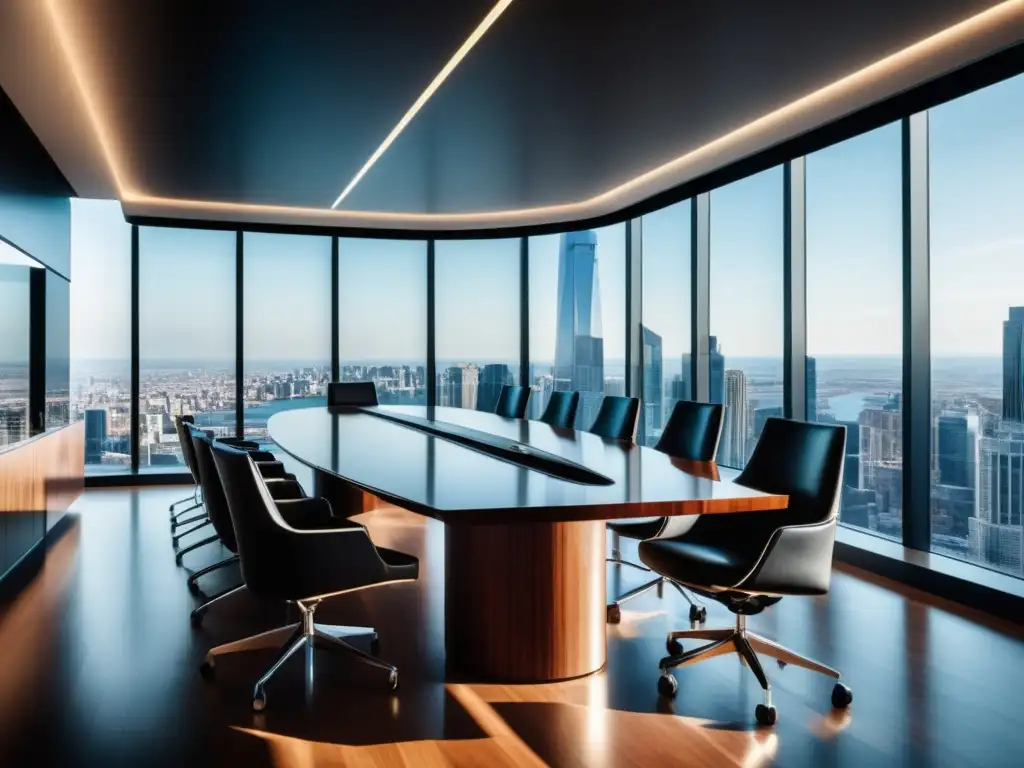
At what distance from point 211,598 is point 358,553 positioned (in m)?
1.72

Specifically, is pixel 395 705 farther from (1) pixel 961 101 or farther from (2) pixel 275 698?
(1) pixel 961 101

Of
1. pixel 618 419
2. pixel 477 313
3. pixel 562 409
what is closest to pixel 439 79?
pixel 618 419

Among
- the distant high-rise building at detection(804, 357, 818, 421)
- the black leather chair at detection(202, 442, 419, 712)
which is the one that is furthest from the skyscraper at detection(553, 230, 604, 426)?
the black leather chair at detection(202, 442, 419, 712)

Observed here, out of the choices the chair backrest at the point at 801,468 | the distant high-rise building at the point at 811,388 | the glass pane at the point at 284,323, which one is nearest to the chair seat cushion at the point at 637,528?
the chair backrest at the point at 801,468

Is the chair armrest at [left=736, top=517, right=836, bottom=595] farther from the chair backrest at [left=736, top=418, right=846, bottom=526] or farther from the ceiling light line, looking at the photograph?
the ceiling light line

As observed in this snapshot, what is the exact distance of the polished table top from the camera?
7.97 feet

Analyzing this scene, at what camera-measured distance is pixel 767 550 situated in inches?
107

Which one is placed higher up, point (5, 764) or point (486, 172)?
point (486, 172)

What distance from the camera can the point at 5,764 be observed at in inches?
93.8

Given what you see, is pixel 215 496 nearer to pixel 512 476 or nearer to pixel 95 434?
pixel 512 476

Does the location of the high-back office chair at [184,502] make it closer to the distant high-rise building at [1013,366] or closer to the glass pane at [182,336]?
the glass pane at [182,336]

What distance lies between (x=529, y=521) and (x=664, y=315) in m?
5.41

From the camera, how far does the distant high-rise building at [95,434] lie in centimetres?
787

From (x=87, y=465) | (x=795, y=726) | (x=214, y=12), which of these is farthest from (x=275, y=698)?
(x=87, y=465)
